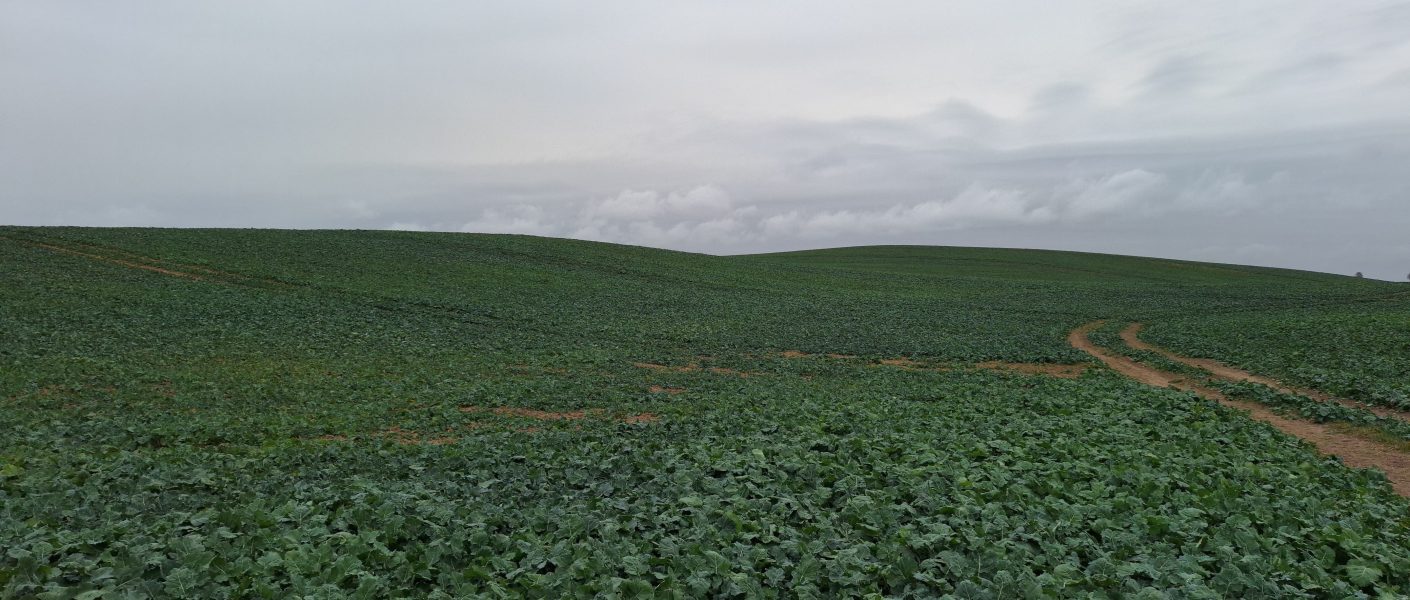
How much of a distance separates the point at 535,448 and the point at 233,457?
17.8ft

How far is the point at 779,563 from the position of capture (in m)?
8.20

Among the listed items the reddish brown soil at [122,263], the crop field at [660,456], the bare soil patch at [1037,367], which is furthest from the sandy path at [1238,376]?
the reddish brown soil at [122,263]

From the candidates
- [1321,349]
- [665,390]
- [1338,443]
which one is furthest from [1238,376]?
[665,390]

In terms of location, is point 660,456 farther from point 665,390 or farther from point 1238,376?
point 1238,376

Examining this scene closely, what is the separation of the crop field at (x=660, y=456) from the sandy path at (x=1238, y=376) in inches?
13.2

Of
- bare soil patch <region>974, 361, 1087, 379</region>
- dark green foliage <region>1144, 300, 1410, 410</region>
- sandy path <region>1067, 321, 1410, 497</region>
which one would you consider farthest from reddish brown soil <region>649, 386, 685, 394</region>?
dark green foliage <region>1144, 300, 1410, 410</region>

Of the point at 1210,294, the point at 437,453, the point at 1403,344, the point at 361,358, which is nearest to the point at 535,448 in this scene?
the point at 437,453

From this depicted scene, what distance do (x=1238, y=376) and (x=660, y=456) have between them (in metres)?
26.4

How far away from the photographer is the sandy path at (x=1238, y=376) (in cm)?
2116

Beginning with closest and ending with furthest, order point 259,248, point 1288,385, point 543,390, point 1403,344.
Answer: point 543,390, point 1288,385, point 1403,344, point 259,248

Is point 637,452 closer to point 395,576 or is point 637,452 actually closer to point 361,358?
point 395,576

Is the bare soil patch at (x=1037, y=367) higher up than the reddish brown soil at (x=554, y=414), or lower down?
lower down

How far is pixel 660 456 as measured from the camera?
13.3m

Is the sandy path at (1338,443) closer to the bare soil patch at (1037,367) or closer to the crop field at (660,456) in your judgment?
the crop field at (660,456)
